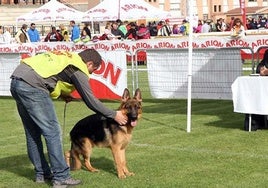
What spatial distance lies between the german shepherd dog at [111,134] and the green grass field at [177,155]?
281 mm

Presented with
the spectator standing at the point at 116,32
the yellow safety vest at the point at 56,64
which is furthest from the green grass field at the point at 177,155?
the spectator standing at the point at 116,32

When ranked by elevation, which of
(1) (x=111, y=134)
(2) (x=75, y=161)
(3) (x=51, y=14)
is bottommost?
(2) (x=75, y=161)

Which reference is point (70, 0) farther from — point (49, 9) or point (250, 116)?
point (250, 116)

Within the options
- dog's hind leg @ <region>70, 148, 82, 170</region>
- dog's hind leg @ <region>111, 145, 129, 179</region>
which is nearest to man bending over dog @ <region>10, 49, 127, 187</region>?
dog's hind leg @ <region>111, 145, 129, 179</region>

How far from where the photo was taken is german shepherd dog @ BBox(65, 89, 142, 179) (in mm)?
7539

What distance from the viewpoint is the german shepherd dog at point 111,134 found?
24.7 ft

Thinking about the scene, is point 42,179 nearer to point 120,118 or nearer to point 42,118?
point 42,118

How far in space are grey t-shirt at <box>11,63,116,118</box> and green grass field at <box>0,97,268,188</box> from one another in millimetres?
1124

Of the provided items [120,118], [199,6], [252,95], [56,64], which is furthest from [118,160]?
[199,6]

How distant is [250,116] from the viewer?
10.8 m

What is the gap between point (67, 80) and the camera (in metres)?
7.09

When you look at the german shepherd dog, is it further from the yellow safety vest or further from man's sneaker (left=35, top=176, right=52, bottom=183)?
the yellow safety vest

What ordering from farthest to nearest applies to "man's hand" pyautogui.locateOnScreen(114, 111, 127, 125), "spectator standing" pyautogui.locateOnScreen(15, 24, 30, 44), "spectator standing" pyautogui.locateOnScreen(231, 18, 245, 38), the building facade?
the building facade
"spectator standing" pyautogui.locateOnScreen(15, 24, 30, 44)
"spectator standing" pyautogui.locateOnScreen(231, 18, 245, 38)
"man's hand" pyautogui.locateOnScreen(114, 111, 127, 125)

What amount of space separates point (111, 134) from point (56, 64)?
3.82 ft
